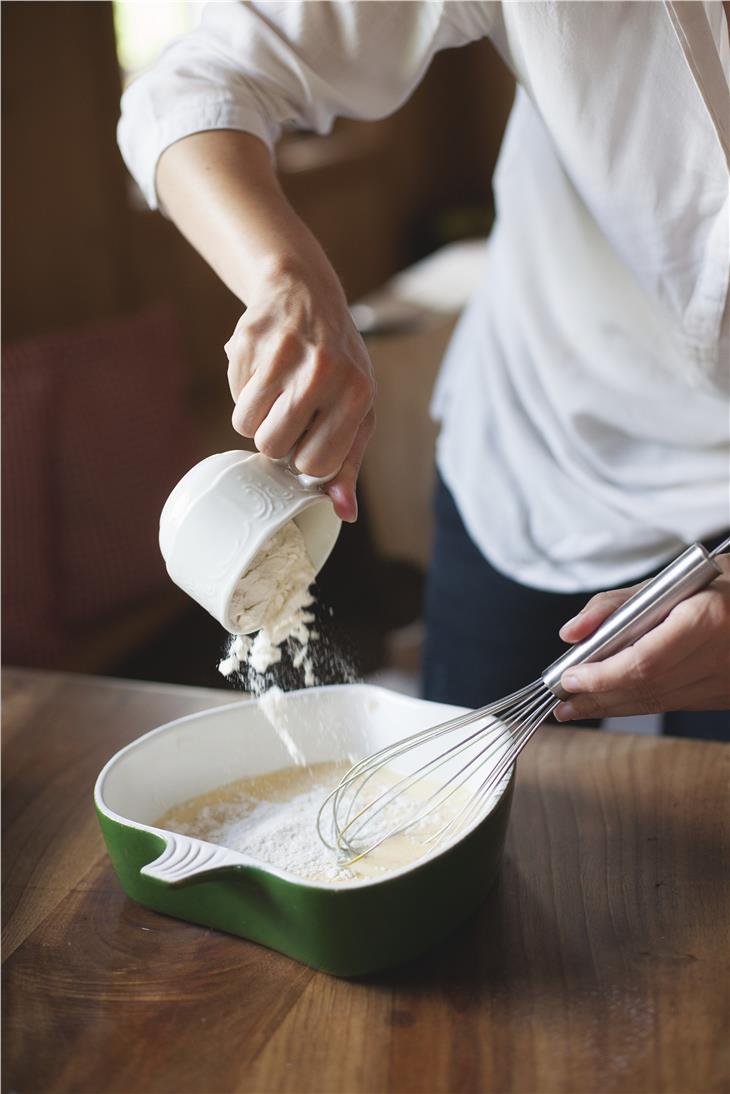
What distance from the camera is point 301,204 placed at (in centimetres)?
322

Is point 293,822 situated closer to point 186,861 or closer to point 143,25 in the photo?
point 186,861

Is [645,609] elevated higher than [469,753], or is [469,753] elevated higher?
[645,609]

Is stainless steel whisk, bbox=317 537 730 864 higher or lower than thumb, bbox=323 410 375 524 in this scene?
lower

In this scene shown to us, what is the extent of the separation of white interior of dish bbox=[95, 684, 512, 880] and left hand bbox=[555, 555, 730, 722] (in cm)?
13

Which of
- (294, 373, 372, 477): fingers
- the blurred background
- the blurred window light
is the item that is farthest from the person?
the blurred window light

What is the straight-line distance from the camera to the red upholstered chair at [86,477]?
5.11 feet

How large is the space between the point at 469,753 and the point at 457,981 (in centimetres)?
17

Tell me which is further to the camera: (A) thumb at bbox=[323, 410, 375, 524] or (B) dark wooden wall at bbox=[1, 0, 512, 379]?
(B) dark wooden wall at bbox=[1, 0, 512, 379]

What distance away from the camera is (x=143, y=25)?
245 cm

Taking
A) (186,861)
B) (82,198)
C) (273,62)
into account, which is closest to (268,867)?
(186,861)

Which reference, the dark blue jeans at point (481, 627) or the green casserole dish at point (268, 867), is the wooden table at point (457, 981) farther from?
the dark blue jeans at point (481, 627)

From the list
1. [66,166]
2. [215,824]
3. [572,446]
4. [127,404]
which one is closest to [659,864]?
[215,824]

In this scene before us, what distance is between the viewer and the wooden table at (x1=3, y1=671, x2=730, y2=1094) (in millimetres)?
550

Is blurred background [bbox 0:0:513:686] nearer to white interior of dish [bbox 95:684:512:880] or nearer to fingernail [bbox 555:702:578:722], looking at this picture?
white interior of dish [bbox 95:684:512:880]
